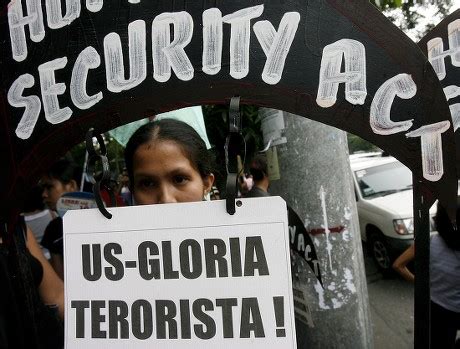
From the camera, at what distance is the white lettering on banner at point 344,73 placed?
86cm

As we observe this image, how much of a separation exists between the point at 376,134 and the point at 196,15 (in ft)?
1.57

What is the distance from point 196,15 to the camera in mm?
920

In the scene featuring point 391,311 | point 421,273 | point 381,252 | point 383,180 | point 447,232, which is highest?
point 421,273

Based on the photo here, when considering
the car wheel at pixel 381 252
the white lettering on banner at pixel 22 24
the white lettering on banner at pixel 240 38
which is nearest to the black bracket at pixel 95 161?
the white lettering on banner at pixel 22 24

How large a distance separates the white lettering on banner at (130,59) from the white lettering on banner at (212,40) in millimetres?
145

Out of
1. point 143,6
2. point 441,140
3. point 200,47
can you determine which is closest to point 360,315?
point 441,140

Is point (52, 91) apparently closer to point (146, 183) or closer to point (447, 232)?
point (146, 183)

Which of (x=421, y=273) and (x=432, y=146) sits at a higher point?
(x=432, y=146)

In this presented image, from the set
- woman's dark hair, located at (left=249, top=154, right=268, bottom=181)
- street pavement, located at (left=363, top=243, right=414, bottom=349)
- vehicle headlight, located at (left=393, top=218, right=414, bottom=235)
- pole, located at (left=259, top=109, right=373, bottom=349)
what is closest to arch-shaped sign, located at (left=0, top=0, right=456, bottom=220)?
pole, located at (left=259, top=109, right=373, bottom=349)

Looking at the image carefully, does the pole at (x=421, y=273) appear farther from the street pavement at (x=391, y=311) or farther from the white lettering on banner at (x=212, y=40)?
the street pavement at (x=391, y=311)

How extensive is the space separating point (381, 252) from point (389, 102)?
5.38 meters

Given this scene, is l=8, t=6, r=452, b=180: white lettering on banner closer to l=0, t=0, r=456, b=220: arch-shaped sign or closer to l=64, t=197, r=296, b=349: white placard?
l=0, t=0, r=456, b=220: arch-shaped sign

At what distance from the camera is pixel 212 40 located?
92 centimetres

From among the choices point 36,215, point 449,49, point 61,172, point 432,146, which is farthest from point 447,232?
point 61,172
